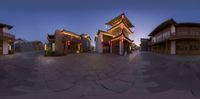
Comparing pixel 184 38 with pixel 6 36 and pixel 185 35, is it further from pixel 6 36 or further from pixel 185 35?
pixel 6 36

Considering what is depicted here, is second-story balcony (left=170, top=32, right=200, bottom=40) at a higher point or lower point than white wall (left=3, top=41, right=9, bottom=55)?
higher

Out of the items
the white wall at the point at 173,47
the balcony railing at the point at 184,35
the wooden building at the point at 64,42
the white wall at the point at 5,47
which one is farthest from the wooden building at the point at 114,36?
the white wall at the point at 5,47

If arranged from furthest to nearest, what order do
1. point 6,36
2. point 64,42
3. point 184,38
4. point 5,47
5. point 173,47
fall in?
point 64,42 < point 5,47 < point 6,36 < point 173,47 < point 184,38

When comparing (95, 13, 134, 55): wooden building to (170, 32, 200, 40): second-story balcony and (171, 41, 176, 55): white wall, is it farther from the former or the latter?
(170, 32, 200, 40): second-story balcony

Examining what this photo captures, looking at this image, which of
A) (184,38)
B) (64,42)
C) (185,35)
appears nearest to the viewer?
(185,35)

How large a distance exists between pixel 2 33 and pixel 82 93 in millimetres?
29324

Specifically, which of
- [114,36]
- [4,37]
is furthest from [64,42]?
[4,37]

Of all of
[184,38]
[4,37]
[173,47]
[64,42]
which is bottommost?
[173,47]

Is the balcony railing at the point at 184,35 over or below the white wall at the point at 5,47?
over

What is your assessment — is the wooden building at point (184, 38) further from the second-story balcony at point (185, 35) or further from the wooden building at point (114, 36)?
the wooden building at point (114, 36)

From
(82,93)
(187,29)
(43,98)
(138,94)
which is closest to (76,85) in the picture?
(82,93)

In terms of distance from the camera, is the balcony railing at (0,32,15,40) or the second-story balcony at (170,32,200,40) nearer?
the second-story balcony at (170,32,200,40)

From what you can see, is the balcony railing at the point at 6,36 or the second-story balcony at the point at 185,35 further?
the balcony railing at the point at 6,36

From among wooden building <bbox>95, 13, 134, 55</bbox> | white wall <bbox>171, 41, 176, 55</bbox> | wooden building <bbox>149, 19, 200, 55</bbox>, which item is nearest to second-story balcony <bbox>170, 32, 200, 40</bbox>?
wooden building <bbox>149, 19, 200, 55</bbox>
